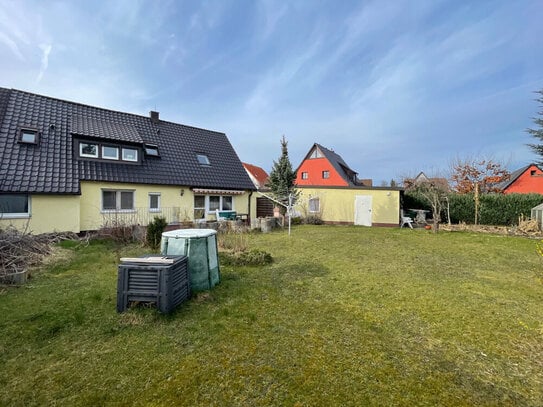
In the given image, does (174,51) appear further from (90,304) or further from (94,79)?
(90,304)

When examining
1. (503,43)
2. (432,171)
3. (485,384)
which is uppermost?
(503,43)

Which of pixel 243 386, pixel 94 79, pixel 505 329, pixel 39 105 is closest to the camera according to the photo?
pixel 243 386

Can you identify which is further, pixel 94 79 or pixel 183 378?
pixel 94 79

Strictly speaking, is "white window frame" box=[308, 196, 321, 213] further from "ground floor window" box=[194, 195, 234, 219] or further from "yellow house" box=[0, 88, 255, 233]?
"ground floor window" box=[194, 195, 234, 219]

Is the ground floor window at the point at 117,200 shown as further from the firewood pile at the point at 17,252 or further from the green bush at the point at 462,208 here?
the green bush at the point at 462,208

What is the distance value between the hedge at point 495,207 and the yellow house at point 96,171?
17.1m

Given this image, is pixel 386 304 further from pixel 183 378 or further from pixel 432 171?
pixel 432 171

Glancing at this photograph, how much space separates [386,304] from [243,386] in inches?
127

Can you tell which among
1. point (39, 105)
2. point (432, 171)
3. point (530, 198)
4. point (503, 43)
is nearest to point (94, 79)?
point (39, 105)

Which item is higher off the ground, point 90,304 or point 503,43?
point 503,43

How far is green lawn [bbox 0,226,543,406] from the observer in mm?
2639

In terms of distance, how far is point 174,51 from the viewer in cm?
1236

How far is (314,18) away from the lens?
1115 centimetres

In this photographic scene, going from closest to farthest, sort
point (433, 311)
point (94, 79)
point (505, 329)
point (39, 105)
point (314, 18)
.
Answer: point (505, 329) → point (433, 311) → point (314, 18) → point (94, 79) → point (39, 105)
